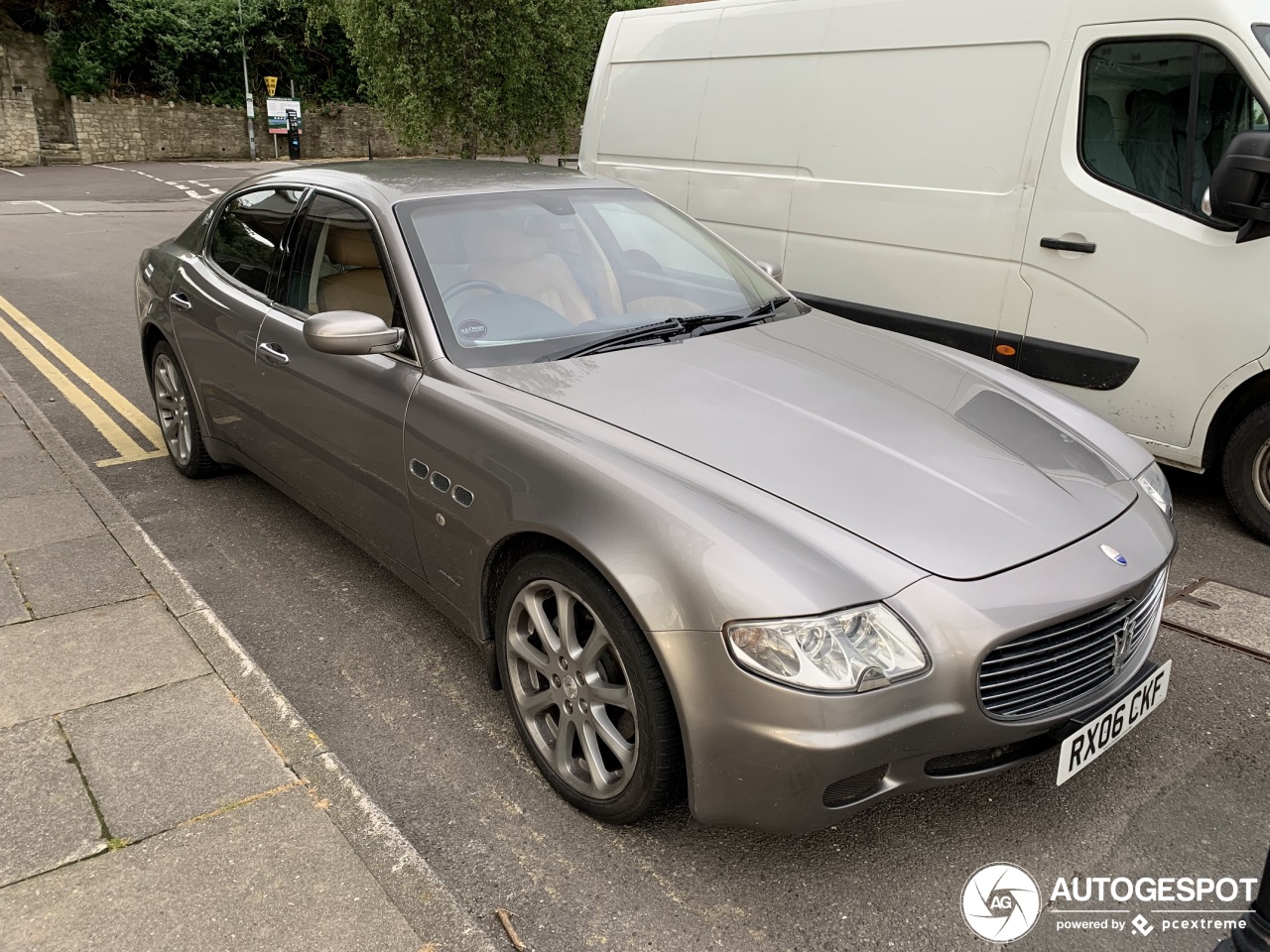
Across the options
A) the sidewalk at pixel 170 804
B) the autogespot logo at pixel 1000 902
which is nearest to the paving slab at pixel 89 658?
the sidewalk at pixel 170 804

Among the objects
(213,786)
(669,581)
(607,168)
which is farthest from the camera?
(607,168)

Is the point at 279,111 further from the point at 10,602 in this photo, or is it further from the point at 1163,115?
the point at 1163,115

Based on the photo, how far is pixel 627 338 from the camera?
3.20 m

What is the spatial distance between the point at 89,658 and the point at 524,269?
1917 mm

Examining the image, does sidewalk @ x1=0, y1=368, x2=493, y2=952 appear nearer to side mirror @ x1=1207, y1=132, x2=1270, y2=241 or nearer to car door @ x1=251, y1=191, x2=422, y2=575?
car door @ x1=251, y1=191, x2=422, y2=575

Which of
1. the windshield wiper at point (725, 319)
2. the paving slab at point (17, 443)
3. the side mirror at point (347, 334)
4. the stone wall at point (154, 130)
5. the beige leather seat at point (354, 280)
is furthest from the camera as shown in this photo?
the stone wall at point (154, 130)

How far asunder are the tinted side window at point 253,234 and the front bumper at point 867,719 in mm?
2626

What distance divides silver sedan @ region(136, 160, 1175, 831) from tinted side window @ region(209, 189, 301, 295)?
4 cm

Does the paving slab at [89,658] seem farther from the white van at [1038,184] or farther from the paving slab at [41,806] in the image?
the white van at [1038,184]

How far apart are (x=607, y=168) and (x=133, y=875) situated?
567cm

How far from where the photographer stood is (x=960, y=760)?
2.24 m

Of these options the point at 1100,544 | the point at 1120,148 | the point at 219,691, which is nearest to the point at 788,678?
the point at 1100,544

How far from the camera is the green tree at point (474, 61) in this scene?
13.9 metres

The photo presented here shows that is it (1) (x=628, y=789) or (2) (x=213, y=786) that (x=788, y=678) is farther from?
(2) (x=213, y=786)
